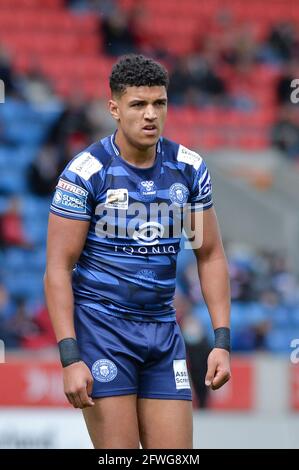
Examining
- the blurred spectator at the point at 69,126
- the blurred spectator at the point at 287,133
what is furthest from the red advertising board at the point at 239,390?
the blurred spectator at the point at 287,133

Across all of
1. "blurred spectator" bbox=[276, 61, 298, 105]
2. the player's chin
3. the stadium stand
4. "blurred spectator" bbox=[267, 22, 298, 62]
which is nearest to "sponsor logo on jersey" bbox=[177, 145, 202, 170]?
the player's chin

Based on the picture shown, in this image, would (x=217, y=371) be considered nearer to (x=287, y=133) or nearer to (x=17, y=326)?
(x=17, y=326)

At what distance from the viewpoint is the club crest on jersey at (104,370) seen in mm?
5109

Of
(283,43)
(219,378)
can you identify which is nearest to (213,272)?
(219,378)

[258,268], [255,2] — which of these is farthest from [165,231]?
[255,2]

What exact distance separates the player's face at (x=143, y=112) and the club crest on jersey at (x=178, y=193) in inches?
8.9

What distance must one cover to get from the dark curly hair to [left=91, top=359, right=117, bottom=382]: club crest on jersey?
1.19m

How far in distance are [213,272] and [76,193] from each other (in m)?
0.77

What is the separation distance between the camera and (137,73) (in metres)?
5.12

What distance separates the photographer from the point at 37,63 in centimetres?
1716

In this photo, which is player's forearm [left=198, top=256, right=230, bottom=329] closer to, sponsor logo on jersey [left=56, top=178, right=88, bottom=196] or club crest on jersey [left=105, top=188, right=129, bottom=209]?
club crest on jersey [left=105, top=188, right=129, bottom=209]

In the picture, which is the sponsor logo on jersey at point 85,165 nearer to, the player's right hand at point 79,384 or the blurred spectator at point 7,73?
the player's right hand at point 79,384
